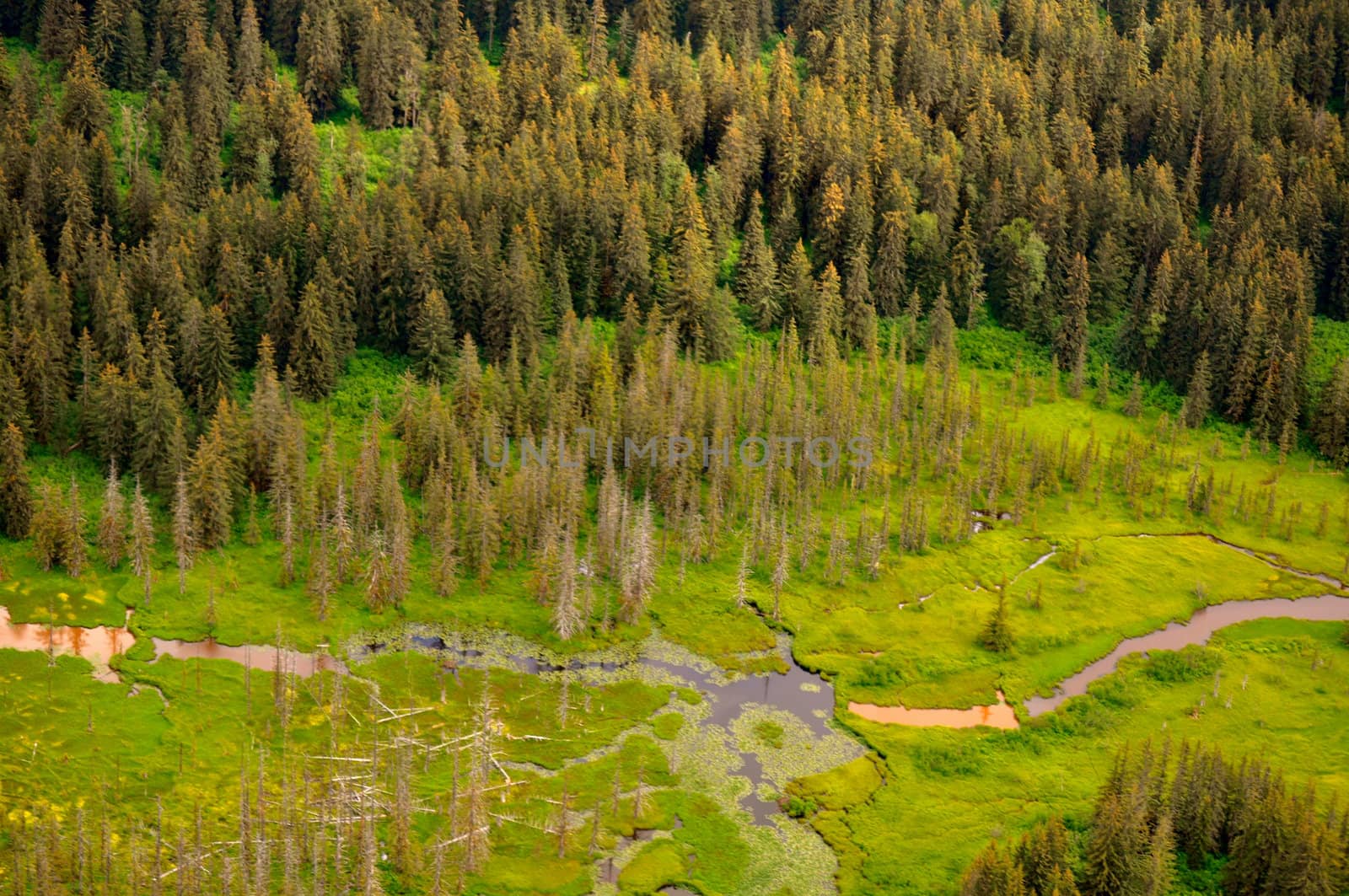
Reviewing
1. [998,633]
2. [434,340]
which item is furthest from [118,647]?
[998,633]

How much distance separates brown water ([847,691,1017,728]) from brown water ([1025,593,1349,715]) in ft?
12.8

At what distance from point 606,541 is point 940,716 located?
3622cm

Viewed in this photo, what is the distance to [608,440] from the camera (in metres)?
158

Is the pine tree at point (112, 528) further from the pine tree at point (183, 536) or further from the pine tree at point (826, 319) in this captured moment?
the pine tree at point (826, 319)

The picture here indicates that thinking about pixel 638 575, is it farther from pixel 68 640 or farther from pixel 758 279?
pixel 758 279

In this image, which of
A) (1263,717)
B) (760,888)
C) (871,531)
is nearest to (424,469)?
(871,531)

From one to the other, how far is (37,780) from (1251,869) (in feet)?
274

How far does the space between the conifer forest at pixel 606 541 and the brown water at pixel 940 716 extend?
682mm

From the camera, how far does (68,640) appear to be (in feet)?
425

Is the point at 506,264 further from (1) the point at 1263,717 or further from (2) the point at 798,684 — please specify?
(1) the point at 1263,717

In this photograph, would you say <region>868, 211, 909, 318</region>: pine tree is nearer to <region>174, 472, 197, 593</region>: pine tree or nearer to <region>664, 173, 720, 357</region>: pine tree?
<region>664, 173, 720, 357</region>: pine tree

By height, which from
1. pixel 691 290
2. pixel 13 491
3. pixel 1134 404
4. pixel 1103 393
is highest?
pixel 691 290

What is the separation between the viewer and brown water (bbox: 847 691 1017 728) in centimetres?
12756

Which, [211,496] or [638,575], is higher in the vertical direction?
[211,496]
